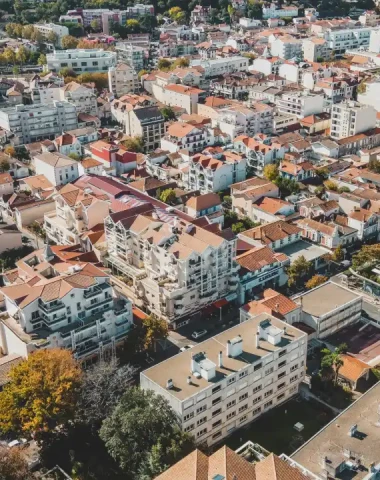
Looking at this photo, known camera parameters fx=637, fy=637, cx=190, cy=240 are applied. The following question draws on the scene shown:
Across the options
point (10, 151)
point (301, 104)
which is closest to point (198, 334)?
point (10, 151)

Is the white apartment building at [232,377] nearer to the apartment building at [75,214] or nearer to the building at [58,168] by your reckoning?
the apartment building at [75,214]

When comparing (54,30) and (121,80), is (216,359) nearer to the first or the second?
(121,80)

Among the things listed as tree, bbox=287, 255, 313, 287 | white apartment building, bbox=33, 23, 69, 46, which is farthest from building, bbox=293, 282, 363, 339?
white apartment building, bbox=33, 23, 69, 46

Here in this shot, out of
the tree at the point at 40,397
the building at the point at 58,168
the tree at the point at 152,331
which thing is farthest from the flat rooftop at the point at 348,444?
the building at the point at 58,168

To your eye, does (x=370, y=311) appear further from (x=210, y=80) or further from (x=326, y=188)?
(x=210, y=80)

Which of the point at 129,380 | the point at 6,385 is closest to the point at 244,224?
the point at 129,380

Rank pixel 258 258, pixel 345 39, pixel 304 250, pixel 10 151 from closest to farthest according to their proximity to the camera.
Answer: pixel 258 258 < pixel 304 250 < pixel 10 151 < pixel 345 39
